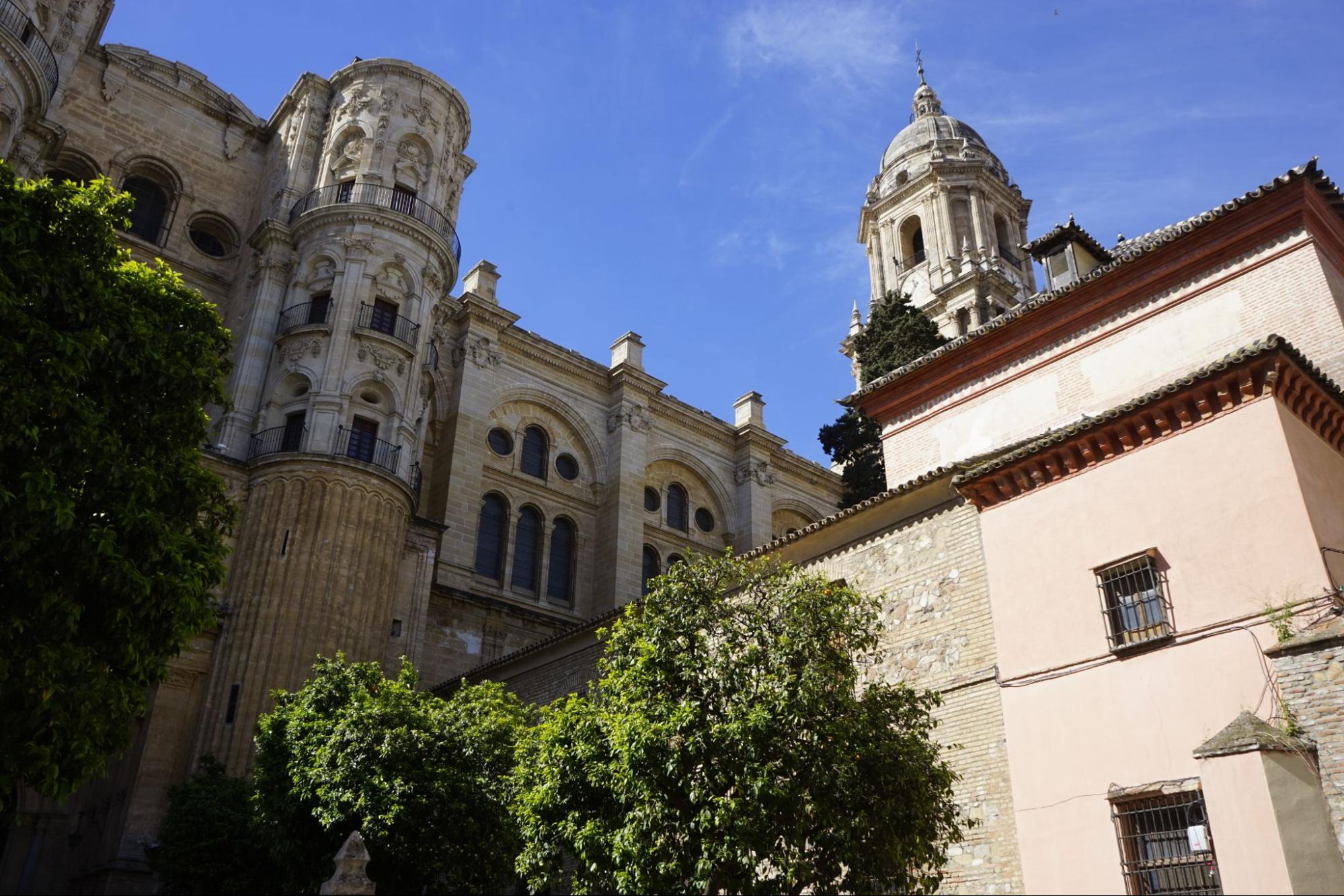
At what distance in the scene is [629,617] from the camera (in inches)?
508

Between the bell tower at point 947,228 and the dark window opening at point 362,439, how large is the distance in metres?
23.1

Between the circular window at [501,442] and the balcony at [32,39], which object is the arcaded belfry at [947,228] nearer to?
the circular window at [501,442]

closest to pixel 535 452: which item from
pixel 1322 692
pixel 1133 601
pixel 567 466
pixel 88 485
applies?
pixel 567 466

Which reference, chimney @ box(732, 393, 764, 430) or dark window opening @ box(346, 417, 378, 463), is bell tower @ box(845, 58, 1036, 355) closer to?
chimney @ box(732, 393, 764, 430)

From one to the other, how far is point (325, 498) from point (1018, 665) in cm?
1574

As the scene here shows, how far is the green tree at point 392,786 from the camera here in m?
15.2

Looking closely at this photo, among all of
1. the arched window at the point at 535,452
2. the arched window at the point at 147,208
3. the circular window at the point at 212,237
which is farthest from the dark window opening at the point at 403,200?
the arched window at the point at 535,452

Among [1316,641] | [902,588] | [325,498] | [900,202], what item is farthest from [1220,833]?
[900,202]

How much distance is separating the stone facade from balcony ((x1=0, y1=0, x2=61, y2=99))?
7 cm

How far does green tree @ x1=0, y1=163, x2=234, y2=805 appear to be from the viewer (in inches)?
440

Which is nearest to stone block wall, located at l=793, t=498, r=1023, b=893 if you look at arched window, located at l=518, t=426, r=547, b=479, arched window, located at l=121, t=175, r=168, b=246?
arched window, located at l=518, t=426, r=547, b=479

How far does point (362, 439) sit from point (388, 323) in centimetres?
351

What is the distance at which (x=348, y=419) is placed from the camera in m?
24.8

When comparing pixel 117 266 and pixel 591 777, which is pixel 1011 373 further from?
pixel 117 266
